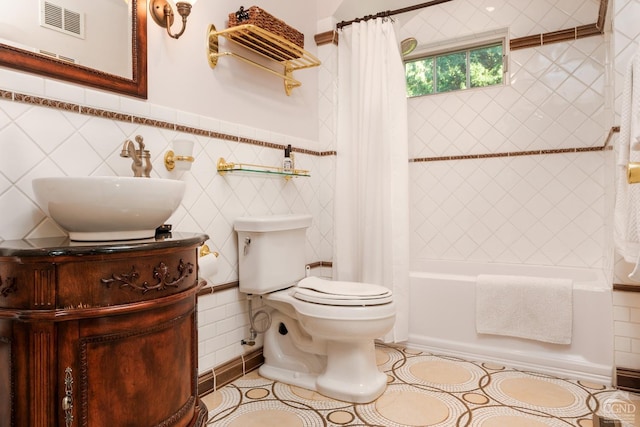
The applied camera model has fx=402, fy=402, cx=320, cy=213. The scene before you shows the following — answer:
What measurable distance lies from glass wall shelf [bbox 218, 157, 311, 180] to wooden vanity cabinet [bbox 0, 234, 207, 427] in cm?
96

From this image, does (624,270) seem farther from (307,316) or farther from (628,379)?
(307,316)

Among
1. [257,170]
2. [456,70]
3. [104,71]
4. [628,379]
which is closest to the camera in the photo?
[104,71]

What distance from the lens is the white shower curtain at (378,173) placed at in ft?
8.39

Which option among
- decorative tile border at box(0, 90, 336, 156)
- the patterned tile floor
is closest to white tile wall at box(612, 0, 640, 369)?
the patterned tile floor

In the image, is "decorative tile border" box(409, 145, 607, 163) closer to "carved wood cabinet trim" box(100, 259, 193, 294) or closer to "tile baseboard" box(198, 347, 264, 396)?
"tile baseboard" box(198, 347, 264, 396)

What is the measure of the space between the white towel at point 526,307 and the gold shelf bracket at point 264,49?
1.72 m

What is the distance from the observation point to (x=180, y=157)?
1755mm

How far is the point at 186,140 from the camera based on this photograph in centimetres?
176

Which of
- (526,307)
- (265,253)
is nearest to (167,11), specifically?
(265,253)

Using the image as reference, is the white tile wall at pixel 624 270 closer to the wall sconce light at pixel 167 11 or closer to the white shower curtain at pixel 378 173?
the white shower curtain at pixel 378 173

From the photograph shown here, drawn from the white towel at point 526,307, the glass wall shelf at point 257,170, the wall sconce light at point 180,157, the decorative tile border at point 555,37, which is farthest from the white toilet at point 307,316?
the decorative tile border at point 555,37

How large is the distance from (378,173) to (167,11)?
4.84ft

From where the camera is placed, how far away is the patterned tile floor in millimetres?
1719

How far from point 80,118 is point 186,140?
41 cm
